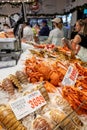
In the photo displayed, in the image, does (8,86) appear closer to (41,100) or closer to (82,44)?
(41,100)

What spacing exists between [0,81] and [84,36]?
2.72m

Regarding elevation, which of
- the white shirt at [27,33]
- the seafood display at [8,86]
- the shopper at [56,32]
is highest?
the seafood display at [8,86]

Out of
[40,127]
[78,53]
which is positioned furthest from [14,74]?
[78,53]

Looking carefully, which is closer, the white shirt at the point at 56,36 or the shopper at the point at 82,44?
the shopper at the point at 82,44

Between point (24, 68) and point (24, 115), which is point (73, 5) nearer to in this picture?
point (24, 68)

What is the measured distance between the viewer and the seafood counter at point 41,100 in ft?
6.00

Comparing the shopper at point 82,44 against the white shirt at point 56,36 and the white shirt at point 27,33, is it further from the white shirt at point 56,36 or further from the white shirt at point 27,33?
the white shirt at point 27,33

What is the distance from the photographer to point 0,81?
2.50 m

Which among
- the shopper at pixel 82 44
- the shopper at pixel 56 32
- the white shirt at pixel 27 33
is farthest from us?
the white shirt at pixel 27 33

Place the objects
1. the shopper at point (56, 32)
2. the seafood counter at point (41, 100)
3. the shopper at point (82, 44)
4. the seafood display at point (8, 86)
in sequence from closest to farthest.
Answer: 1. the seafood counter at point (41, 100)
2. the seafood display at point (8, 86)
3. the shopper at point (82, 44)
4. the shopper at point (56, 32)

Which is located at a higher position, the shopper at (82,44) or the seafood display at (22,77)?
the seafood display at (22,77)

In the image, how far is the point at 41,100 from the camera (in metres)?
2.08

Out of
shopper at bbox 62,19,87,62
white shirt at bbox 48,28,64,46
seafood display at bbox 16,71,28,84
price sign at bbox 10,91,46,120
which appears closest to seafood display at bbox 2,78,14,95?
seafood display at bbox 16,71,28,84

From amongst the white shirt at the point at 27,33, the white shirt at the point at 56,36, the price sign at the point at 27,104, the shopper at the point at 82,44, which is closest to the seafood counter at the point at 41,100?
the price sign at the point at 27,104
